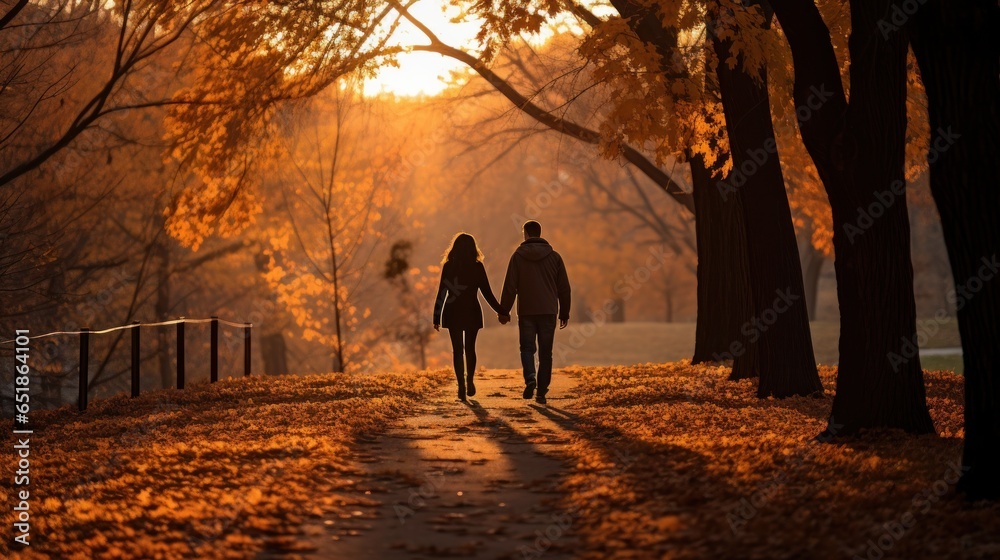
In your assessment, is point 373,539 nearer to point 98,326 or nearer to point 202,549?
point 202,549

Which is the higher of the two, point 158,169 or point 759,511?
point 158,169

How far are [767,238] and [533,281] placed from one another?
9.30 ft

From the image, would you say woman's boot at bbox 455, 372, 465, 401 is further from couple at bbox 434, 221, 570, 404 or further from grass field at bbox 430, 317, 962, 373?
grass field at bbox 430, 317, 962, 373

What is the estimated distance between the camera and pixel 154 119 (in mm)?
29969

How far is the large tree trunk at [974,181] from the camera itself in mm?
7047

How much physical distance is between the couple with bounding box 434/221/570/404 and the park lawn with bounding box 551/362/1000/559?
170 centimetres

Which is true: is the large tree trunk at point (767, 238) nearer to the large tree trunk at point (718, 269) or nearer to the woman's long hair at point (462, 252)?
the large tree trunk at point (718, 269)

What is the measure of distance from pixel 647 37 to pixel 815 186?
21.5 feet

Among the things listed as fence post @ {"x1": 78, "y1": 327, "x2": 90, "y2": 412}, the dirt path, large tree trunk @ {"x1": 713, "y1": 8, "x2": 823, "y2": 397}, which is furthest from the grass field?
fence post @ {"x1": 78, "y1": 327, "x2": 90, "y2": 412}

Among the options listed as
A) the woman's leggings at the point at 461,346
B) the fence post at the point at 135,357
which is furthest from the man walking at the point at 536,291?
the fence post at the point at 135,357

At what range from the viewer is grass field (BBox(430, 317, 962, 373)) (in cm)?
3644

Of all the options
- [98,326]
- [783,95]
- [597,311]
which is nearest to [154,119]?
[98,326]

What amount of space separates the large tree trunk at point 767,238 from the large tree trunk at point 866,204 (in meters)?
2.88

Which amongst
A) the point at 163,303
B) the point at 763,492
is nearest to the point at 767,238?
the point at 763,492
